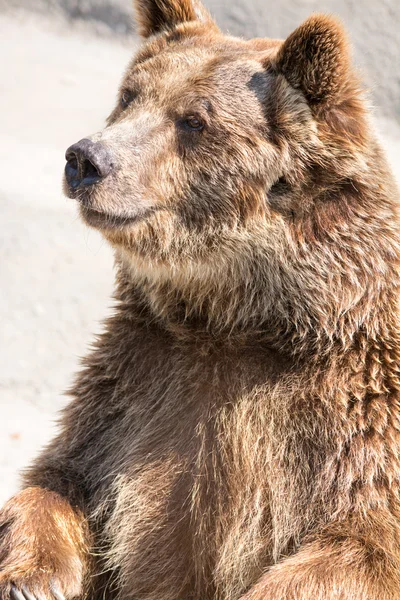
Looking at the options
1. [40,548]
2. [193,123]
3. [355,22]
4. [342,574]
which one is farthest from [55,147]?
[342,574]

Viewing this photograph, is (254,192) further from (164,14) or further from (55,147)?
(55,147)

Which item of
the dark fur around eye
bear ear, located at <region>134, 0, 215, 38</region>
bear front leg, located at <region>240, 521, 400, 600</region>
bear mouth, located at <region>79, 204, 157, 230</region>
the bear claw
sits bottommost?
bear front leg, located at <region>240, 521, 400, 600</region>

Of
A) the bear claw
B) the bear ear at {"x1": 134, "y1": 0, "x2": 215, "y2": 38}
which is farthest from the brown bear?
the bear ear at {"x1": 134, "y1": 0, "x2": 215, "y2": 38}

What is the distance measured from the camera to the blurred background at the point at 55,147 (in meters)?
8.48

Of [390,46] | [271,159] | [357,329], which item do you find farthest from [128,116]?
[390,46]

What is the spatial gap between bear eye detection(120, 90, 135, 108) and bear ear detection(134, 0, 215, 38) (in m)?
0.58

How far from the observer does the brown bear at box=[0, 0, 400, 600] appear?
13.5 ft

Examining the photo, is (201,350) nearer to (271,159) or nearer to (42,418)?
(271,159)

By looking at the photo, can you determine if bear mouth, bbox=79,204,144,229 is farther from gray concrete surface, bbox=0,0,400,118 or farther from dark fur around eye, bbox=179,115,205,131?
gray concrete surface, bbox=0,0,400,118

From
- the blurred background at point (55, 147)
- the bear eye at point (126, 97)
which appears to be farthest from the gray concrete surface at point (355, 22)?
the bear eye at point (126, 97)

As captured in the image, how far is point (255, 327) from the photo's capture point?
4.37 metres

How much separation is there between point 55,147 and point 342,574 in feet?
26.8

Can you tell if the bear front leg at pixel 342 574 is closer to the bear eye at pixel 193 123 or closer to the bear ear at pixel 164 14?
the bear eye at pixel 193 123

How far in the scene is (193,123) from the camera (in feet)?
14.2
